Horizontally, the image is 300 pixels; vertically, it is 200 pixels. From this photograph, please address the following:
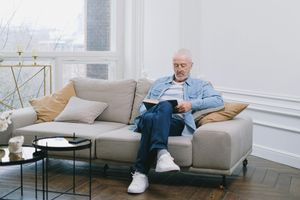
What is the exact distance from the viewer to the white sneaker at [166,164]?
352 centimetres

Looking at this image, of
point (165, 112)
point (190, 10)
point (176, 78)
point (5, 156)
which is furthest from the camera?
point (190, 10)

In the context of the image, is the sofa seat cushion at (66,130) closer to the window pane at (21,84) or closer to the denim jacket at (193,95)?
the denim jacket at (193,95)

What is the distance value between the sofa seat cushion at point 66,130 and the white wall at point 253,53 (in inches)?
59.6

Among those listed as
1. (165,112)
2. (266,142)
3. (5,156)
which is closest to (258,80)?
(266,142)

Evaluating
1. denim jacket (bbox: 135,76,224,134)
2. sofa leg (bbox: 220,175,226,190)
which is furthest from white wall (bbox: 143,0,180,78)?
sofa leg (bbox: 220,175,226,190)

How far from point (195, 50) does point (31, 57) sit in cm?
221

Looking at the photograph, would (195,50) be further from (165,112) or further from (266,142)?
(165,112)

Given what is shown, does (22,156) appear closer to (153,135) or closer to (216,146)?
(153,135)

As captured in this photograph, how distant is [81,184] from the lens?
3.84 meters

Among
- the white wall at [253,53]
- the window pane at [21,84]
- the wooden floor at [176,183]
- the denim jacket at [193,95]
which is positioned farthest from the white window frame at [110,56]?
the denim jacket at [193,95]

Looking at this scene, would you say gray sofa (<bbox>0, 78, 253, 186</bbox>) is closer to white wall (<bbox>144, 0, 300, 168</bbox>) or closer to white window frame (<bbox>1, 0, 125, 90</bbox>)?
white wall (<bbox>144, 0, 300, 168</bbox>)

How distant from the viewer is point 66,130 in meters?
4.12

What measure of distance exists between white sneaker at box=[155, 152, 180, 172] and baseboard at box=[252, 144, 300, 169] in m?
1.51

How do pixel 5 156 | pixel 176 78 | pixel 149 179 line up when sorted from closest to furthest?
pixel 5 156 < pixel 149 179 < pixel 176 78
